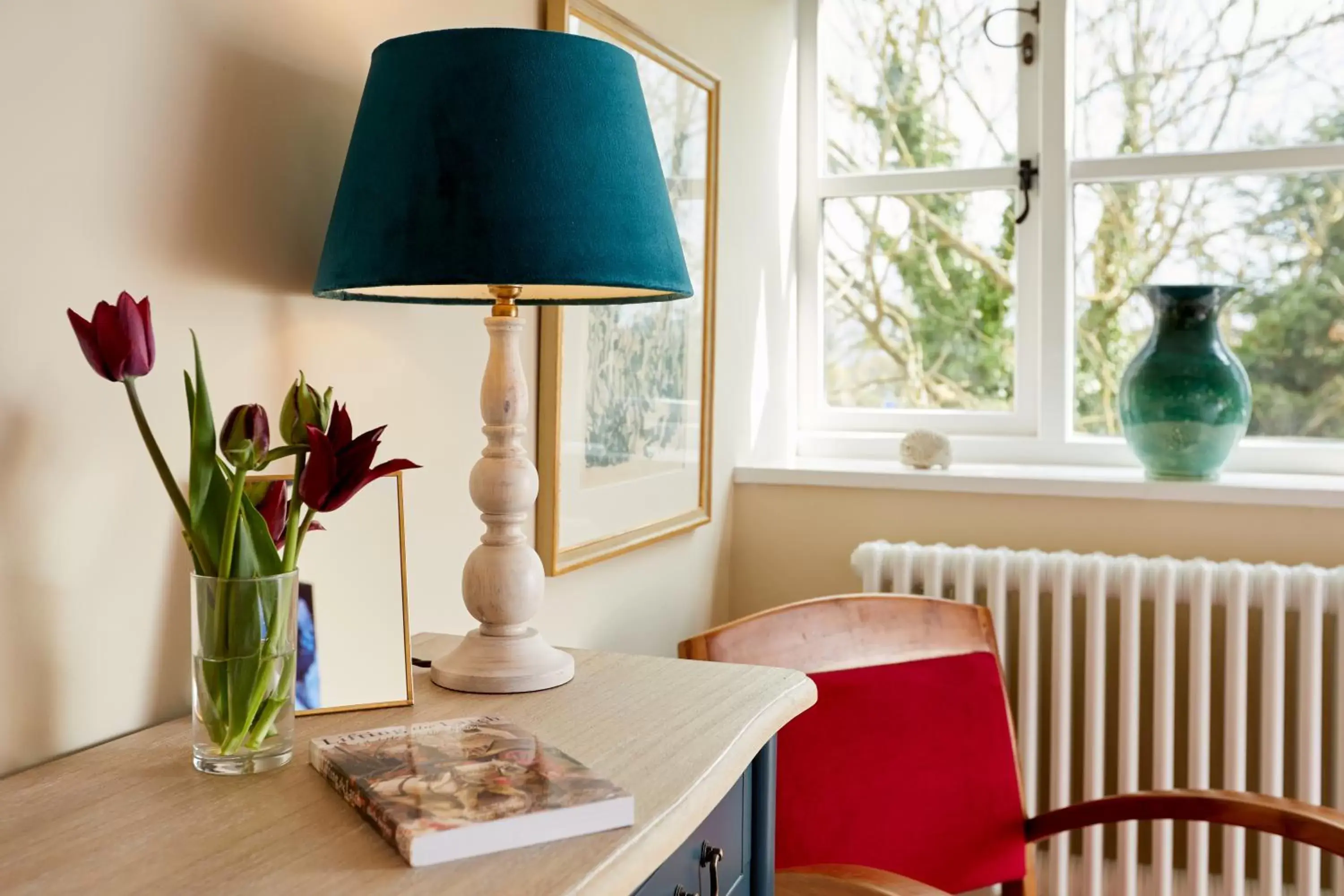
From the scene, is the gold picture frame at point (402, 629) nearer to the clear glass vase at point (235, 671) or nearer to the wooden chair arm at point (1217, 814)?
the clear glass vase at point (235, 671)

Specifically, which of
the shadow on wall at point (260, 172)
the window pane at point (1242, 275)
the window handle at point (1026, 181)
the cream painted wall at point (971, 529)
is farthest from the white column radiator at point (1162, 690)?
the shadow on wall at point (260, 172)

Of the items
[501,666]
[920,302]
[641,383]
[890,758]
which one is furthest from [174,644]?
[920,302]

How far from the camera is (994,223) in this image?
2.50m

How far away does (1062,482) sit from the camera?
7.03ft

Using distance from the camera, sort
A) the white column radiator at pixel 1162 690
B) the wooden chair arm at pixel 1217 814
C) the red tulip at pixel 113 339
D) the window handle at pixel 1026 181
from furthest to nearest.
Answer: the window handle at pixel 1026 181, the white column radiator at pixel 1162 690, the wooden chair arm at pixel 1217 814, the red tulip at pixel 113 339

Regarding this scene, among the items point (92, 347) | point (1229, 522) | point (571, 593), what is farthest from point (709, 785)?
point (1229, 522)

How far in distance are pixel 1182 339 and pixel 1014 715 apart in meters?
0.77

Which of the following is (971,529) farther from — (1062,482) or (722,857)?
(722,857)

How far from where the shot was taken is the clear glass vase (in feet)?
2.69

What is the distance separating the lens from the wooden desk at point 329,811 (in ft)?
2.13

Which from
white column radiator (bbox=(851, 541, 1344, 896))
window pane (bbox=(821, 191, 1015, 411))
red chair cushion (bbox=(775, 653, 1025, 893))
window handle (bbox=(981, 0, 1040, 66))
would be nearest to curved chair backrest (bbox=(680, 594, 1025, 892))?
red chair cushion (bbox=(775, 653, 1025, 893))

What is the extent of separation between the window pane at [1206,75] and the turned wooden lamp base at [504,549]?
175cm

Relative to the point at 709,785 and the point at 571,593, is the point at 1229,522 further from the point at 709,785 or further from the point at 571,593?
the point at 709,785

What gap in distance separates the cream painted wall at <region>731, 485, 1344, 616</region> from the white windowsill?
23mm
